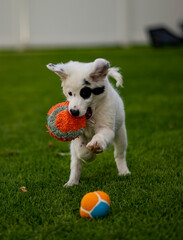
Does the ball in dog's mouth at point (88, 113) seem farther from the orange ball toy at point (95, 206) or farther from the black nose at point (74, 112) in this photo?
the orange ball toy at point (95, 206)

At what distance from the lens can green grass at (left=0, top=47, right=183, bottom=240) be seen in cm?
296

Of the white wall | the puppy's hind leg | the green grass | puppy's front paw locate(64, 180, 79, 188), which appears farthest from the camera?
the white wall

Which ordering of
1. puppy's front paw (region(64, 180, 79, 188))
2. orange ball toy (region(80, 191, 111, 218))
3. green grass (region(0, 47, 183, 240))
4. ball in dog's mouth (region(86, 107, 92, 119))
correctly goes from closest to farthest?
green grass (region(0, 47, 183, 240)), orange ball toy (region(80, 191, 111, 218)), ball in dog's mouth (region(86, 107, 92, 119)), puppy's front paw (region(64, 180, 79, 188))

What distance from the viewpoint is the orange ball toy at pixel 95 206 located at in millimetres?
3088

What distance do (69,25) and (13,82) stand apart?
11.4 meters

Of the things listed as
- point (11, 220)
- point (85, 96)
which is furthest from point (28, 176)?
point (85, 96)

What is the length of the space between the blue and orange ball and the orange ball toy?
1.87ft

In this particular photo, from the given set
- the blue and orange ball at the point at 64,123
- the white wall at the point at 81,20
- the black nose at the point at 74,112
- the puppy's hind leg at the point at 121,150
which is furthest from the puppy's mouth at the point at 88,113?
the white wall at the point at 81,20

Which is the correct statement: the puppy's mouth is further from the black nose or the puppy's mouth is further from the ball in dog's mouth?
the black nose

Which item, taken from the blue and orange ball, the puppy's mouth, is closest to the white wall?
the puppy's mouth

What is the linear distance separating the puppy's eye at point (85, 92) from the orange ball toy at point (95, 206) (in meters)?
0.80

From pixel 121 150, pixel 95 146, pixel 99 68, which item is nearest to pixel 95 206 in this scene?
pixel 95 146

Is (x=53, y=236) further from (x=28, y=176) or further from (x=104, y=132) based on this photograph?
(x=28, y=176)

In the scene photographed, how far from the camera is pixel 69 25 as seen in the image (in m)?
22.8
